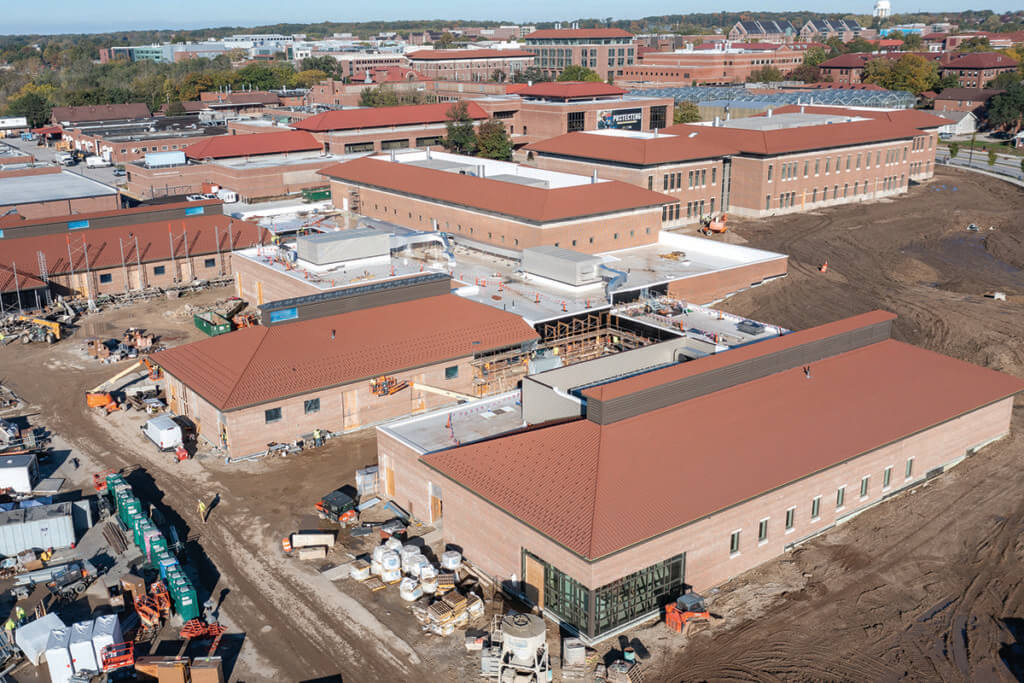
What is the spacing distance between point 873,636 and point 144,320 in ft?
170

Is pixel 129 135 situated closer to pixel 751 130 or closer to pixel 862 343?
pixel 751 130

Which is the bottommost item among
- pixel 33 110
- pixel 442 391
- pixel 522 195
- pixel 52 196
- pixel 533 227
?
pixel 442 391

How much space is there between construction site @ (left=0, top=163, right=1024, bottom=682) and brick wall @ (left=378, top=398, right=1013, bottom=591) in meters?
0.13

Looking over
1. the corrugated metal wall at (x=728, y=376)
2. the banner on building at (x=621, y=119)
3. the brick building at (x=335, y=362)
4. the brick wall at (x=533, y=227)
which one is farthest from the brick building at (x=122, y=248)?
the banner on building at (x=621, y=119)

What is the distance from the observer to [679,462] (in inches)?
1280

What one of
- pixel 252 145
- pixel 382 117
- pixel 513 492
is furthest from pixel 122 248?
pixel 513 492

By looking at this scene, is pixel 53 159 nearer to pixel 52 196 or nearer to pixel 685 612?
pixel 52 196

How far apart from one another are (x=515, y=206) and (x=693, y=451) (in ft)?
111

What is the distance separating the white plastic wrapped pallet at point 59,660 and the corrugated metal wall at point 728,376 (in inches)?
733

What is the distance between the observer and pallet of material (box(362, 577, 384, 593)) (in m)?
31.9

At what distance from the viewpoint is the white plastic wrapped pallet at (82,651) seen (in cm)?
2723

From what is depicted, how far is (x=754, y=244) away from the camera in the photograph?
266 ft

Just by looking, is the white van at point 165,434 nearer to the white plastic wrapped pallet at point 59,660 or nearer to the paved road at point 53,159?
the white plastic wrapped pallet at point 59,660

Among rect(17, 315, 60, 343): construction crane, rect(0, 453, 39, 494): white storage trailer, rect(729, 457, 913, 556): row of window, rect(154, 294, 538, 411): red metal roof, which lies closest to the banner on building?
rect(154, 294, 538, 411): red metal roof
